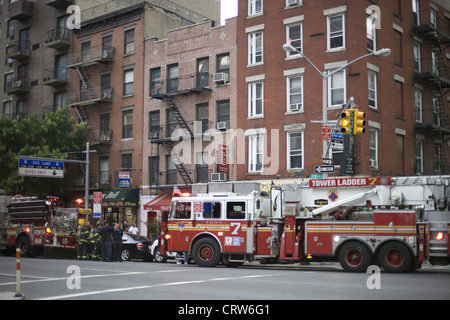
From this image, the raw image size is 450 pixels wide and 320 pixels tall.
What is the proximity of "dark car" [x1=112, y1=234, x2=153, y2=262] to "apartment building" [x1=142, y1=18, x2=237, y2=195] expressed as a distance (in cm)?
765

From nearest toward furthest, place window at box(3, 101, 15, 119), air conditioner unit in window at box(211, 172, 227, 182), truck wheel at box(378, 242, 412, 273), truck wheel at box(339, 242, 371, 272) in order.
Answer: truck wheel at box(378, 242, 412, 273), truck wheel at box(339, 242, 371, 272), air conditioner unit in window at box(211, 172, 227, 182), window at box(3, 101, 15, 119)

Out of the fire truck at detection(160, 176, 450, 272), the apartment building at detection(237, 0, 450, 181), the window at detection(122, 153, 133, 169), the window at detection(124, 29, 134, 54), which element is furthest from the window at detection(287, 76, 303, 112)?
the window at detection(124, 29, 134, 54)

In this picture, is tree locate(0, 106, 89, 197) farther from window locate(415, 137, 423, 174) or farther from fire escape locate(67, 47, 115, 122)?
window locate(415, 137, 423, 174)

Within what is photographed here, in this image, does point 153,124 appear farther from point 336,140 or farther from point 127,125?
point 336,140

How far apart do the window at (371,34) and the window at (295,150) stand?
5.96 metres

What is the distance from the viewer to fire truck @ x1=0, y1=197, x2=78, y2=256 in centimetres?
2872

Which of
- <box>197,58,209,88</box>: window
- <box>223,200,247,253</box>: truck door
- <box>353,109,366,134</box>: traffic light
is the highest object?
<box>197,58,209,88</box>: window

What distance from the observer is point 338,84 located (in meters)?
31.6

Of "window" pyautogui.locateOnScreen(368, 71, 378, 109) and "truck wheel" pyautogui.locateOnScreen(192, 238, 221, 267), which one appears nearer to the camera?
"truck wheel" pyautogui.locateOnScreen(192, 238, 221, 267)

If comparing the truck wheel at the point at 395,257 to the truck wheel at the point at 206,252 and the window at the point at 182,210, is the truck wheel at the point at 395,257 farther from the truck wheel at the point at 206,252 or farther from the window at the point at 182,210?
the window at the point at 182,210

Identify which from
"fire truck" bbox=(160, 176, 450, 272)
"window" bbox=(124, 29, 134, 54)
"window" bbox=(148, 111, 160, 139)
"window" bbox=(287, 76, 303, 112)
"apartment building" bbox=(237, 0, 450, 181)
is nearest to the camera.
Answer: "fire truck" bbox=(160, 176, 450, 272)

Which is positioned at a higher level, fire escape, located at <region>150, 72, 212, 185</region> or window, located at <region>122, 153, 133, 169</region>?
fire escape, located at <region>150, 72, 212, 185</region>

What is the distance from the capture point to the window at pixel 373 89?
105 ft
